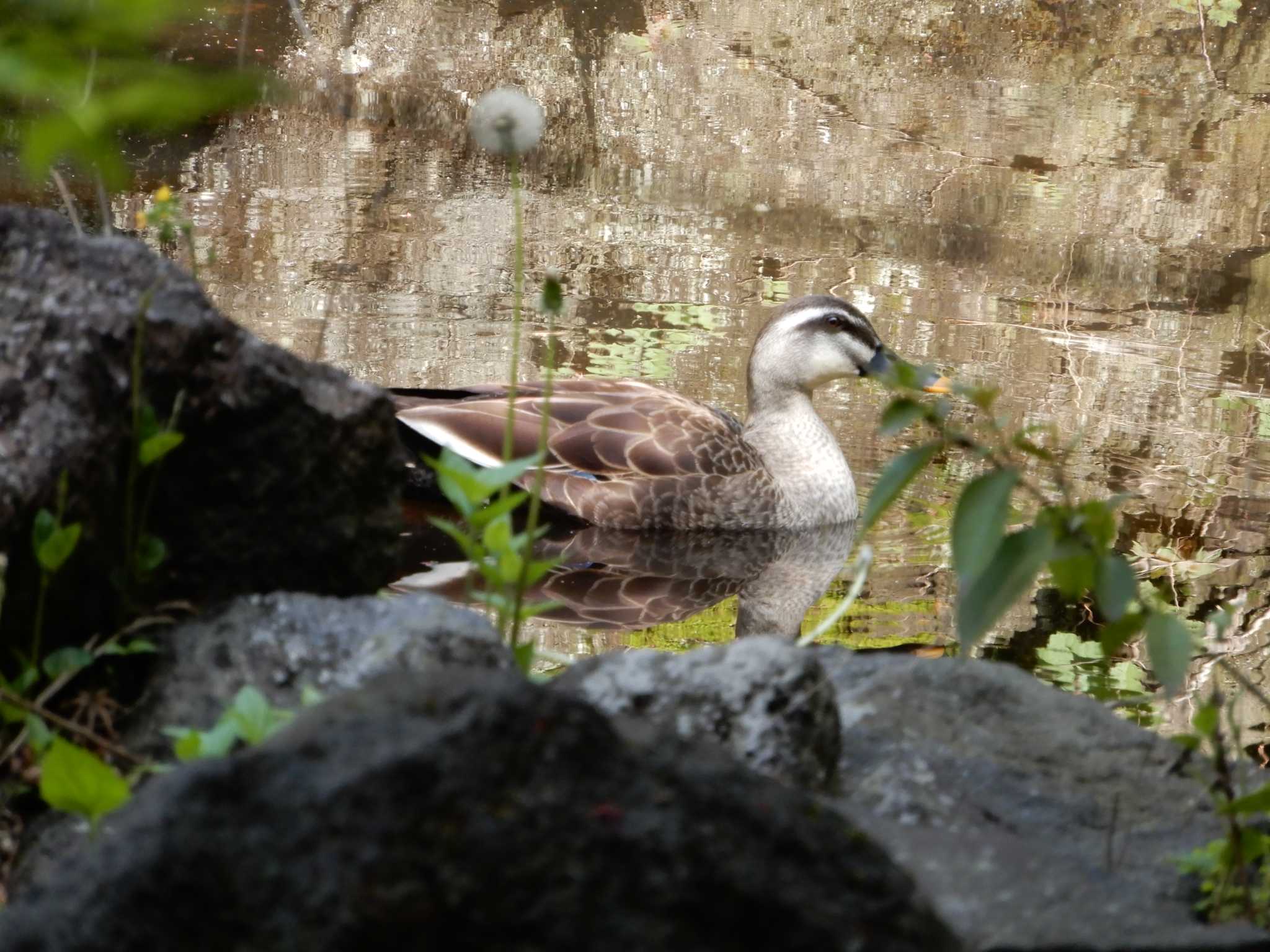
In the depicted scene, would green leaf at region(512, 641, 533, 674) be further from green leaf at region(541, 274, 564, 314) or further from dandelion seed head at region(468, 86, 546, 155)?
dandelion seed head at region(468, 86, 546, 155)

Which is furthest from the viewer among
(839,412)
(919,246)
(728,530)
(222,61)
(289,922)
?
(222,61)

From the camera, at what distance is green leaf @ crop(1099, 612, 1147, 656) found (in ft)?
7.51

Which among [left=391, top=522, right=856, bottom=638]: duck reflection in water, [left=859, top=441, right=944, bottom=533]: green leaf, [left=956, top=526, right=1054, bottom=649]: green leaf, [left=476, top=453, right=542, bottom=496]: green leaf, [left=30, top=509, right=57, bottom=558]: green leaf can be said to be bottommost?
[left=391, top=522, right=856, bottom=638]: duck reflection in water

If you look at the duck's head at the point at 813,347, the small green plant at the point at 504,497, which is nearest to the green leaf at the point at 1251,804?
the small green plant at the point at 504,497

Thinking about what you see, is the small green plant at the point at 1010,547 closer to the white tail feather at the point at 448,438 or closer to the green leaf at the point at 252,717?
the green leaf at the point at 252,717

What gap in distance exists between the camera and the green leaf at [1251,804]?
7.24 ft

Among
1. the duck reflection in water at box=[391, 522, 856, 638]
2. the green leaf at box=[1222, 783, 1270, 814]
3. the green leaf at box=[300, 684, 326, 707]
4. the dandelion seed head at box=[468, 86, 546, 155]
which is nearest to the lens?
the green leaf at box=[1222, 783, 1270, 814]

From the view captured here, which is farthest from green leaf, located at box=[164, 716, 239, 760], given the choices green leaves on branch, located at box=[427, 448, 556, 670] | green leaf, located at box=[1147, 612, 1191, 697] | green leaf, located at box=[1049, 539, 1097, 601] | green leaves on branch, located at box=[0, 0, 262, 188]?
green leaf, located at box=[1147, 612, 1191, 697]

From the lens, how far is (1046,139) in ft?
39.9

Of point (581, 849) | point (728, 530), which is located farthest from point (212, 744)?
point (728, 530)

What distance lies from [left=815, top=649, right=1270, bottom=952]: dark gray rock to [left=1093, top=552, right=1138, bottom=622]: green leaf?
439 millimetres

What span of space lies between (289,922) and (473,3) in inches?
532

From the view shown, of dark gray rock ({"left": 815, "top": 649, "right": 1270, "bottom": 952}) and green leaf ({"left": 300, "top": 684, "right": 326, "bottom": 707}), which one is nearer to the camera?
dark gray rock ({"left": 815, "top": 649, "right": 1270, "bottom": 952})

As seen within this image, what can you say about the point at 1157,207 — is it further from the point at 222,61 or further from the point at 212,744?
the point at 212,744
